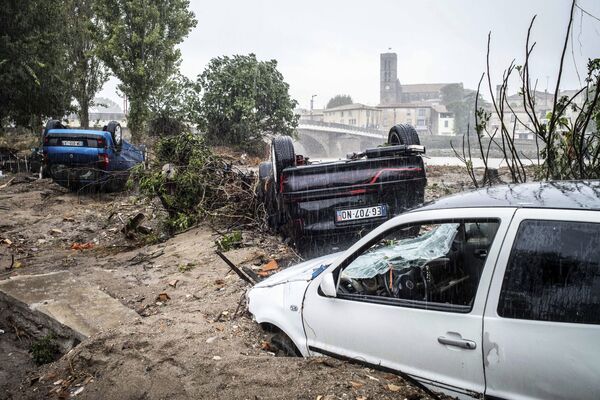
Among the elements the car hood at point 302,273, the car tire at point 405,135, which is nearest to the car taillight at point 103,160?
the car tire at point 405,135

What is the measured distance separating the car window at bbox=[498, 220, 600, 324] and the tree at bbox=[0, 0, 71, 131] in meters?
21.7

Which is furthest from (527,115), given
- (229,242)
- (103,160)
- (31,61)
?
(31,61)

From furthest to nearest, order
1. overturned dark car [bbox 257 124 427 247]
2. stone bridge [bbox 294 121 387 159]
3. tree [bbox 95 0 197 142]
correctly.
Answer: stone bridge [bbox 294 121 387 159]
tree [bbox 95 0 197 142]
overturned dark car [bbox 257 124 427 247]

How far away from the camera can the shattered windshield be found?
313 cm

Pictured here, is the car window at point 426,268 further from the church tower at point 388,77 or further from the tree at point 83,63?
→ the church tower at point 388,77

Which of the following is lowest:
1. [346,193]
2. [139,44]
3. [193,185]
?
[193,185]

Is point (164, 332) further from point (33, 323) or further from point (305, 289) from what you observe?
point (33, 323)

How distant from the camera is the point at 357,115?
99.2m

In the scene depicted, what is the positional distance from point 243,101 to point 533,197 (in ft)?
71.3

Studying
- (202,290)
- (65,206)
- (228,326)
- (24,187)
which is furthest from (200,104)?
(228,326)

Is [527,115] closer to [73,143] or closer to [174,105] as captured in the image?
[73,143]

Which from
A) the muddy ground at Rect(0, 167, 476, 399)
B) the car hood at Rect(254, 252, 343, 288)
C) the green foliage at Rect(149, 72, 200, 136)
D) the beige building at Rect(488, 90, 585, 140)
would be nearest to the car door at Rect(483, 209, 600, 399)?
the muddy ground at Rect(0, 167, 476, 399)

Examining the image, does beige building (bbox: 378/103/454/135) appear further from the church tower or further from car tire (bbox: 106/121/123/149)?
car tire (bbox: 106/121/123/149)

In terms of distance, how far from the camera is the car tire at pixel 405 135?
6730 mm
